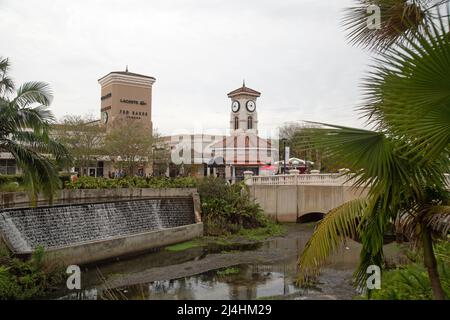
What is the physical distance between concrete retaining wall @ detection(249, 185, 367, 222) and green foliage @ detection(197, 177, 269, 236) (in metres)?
1.30

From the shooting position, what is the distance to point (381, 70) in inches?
136

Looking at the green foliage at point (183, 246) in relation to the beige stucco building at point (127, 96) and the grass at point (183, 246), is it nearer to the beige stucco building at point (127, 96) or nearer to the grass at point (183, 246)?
the grass at point (183, 246)

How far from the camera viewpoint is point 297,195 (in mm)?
23469

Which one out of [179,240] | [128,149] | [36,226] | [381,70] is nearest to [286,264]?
[179,240]

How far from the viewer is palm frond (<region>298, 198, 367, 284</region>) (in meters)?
4.19

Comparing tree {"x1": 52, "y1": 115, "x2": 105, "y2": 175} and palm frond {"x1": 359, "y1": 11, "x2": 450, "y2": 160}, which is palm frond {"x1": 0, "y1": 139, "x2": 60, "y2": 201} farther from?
tree {"x1": 52, "y1": 115, "x2": 105, "y2": 175}

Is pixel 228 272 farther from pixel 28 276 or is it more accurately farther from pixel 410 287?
pixel 410 287

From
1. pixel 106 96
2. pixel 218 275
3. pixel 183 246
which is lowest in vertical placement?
pixel 218 275

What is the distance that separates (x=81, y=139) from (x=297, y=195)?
20615 millimetres

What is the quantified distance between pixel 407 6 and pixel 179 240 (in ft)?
49.4

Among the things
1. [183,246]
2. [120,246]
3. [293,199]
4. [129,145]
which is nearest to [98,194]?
[129,145]

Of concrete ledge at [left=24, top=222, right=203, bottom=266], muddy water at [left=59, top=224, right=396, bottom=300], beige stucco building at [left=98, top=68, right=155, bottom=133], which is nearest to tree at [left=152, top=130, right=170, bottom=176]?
beige stucco building at [left=98, top=68, right=155, bottom=133]

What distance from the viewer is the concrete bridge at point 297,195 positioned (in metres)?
22.2

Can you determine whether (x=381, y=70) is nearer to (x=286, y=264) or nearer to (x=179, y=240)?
(x=286, y=264)
